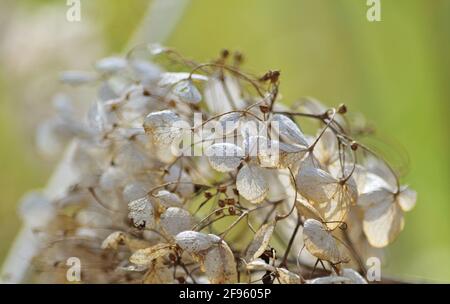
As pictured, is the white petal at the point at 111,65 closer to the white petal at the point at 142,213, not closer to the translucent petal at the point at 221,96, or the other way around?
the translucent petal at the point at 221,96

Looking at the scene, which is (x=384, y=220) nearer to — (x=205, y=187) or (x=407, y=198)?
(x=407, y=198)

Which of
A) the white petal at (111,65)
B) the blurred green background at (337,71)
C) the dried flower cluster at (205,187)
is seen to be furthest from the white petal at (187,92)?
the blurred green background at (337,71)

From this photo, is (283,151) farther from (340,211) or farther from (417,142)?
(417,142)

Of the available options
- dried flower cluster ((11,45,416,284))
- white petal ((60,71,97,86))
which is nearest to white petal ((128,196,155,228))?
dried flower cluster ((11,45,416,284))

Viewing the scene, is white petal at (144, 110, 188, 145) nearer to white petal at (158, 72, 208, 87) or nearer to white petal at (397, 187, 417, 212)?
white petal at (158, 72, 208, 87)

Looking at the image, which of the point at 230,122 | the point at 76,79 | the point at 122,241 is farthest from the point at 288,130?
the point at 76,79

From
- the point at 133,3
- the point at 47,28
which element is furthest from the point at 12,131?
the point at 133,3
